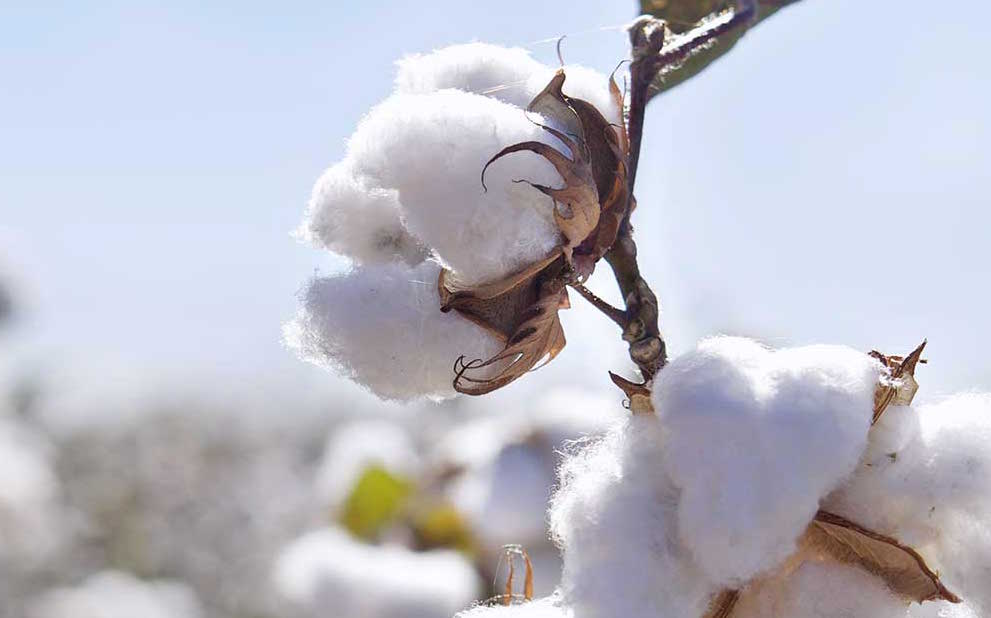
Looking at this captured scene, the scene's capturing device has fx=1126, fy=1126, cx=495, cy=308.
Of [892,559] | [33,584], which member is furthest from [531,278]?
[33,584]

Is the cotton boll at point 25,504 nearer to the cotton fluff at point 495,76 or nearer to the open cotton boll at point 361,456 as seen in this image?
the open cotton boll at point 361,456

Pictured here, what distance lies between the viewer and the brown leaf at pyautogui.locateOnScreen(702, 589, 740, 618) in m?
0.73

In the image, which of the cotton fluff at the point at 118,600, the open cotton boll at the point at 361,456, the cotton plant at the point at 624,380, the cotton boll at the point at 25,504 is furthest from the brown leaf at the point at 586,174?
the cotton boll at the point at 25,504

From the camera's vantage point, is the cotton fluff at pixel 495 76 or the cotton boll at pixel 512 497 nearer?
the cotton fluff at pixel 495 76

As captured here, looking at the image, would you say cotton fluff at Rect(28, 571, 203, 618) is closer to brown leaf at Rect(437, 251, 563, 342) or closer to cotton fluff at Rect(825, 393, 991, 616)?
brown leaf at Rect(437, 251, 563, 342)

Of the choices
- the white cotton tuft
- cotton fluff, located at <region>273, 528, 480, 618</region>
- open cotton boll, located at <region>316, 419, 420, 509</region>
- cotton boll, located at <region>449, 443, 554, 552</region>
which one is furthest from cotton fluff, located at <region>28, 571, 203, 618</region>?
the white cotton tuft

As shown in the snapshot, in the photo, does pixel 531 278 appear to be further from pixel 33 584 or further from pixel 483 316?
pixel 33 584

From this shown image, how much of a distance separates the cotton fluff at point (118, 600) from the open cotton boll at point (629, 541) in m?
3.87

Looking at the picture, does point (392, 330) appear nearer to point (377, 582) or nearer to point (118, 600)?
point (377, 582)

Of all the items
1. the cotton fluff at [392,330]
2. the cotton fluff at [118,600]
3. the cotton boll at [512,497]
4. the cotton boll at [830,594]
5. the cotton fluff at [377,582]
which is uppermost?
the cotton fluff at [392,330]

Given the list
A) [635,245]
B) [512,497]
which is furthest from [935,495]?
[512,497]

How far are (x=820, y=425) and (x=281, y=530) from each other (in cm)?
491

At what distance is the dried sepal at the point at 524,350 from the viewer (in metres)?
0.84

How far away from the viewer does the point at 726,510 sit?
2.22 feet
